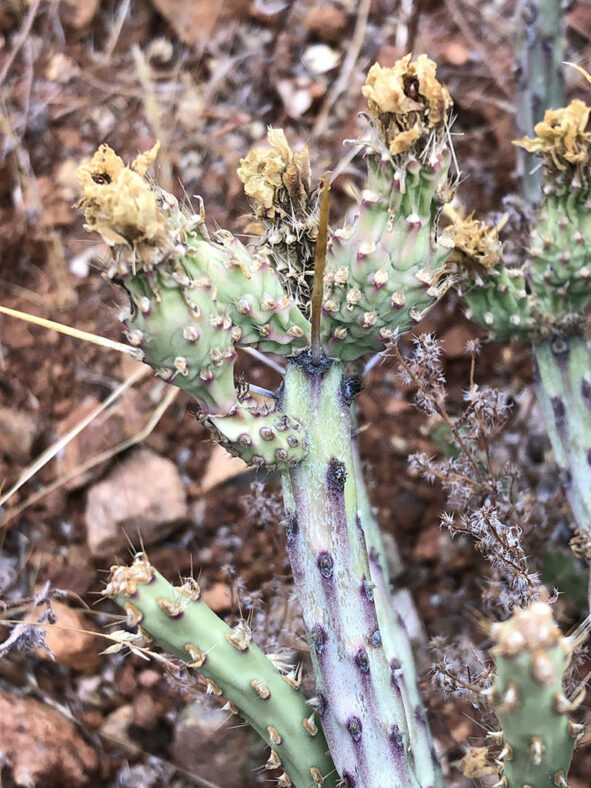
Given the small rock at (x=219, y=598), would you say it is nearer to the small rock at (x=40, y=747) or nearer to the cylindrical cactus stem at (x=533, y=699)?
the small rock at (x=40, y=747)

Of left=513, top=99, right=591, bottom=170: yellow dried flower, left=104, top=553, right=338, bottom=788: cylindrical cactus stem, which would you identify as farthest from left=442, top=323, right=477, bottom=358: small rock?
left=104, top=553, right=338, bottom=788: cylindrical cactus stem

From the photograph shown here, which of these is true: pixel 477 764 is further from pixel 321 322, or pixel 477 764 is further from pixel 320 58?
pixel 320 58

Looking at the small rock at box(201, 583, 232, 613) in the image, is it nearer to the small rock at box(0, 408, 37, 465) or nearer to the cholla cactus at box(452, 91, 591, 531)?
the small rock at box(0, 408, 37, 465)

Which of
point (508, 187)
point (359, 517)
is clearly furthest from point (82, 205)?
point (508, 187)

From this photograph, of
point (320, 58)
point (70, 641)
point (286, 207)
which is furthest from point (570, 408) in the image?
point (320, 58)

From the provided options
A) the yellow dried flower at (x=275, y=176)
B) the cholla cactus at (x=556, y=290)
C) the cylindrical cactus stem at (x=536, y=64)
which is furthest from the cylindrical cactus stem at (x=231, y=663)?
the cylindrical cactus stem at (x=536, y=64)

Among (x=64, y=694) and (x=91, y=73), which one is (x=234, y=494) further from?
(x=91, y=73)
